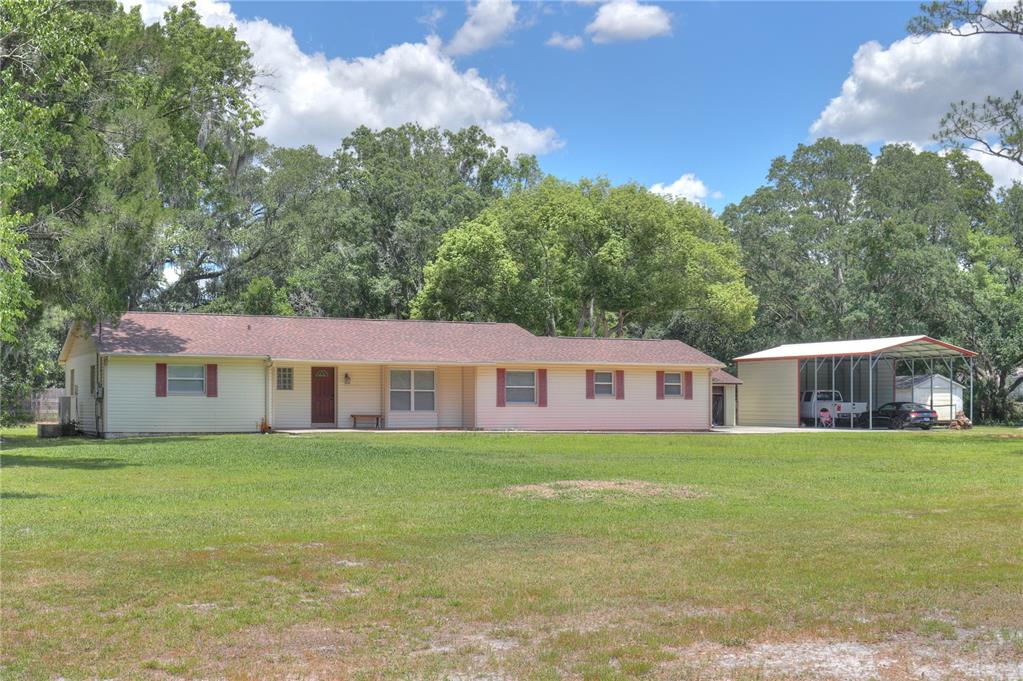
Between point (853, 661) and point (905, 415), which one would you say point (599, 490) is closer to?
point (853, 661)

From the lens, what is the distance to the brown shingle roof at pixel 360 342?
30.0m

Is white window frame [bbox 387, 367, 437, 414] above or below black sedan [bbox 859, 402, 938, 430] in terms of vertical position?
above

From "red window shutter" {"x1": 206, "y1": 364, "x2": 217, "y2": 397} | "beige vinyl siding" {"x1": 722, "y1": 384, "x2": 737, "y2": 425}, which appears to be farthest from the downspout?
"beige vinyl siding" {"x1": 722, "y1": 384, "x2": 737, "y2": 425}

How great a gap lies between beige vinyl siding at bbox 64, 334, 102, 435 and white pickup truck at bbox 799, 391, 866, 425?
27.6m

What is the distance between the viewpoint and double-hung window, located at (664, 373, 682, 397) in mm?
35816

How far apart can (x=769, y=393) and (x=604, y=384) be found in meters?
11.4

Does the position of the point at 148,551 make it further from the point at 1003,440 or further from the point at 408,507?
the point at 1003,440

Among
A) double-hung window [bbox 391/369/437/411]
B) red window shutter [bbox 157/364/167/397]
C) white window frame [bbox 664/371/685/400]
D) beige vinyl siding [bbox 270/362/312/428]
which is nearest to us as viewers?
red window shutter [bbox 157/364/167/397]

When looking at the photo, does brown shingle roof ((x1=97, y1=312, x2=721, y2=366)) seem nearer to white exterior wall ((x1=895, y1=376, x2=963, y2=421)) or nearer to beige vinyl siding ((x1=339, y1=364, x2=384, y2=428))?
beige vinyl siding ((x1=339, y1=364, x2=384, y2=428))

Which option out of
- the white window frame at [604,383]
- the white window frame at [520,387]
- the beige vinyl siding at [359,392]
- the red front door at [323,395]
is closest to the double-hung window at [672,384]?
the white window frame at [604,383]

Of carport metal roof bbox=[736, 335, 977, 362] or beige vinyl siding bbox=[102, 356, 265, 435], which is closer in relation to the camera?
beige vinyl siding bbox=[102, 356, 265, 435]

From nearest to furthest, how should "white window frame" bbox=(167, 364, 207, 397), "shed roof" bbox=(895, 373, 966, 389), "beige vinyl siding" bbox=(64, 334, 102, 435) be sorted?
"white window frame" bbox=(167, 364, 207, 397) < "beige vinyl siding" bbox=(64, 334, 102, 435) < "shed roof" bbox=(895, 373, 966, 389)

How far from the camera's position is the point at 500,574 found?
8.14 metres

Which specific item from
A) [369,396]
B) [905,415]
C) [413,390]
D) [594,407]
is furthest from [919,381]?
[369,396]
